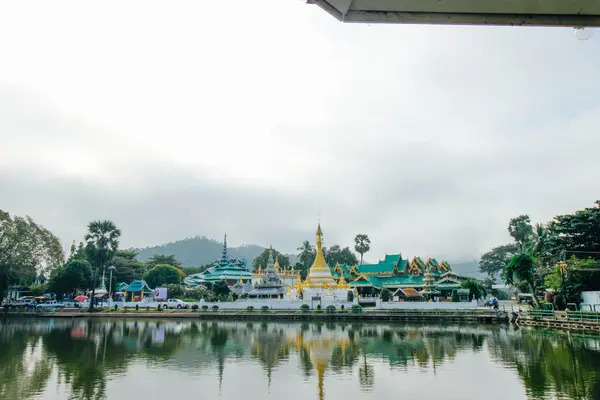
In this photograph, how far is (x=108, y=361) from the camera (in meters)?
18.2

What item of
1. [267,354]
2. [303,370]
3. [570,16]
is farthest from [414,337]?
[570,16]

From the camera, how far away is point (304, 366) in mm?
17016

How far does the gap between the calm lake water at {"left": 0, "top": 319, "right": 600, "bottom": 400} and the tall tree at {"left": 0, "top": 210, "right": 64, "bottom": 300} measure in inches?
710

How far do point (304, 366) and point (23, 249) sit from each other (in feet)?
124

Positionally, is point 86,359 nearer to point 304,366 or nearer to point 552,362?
point 304,366

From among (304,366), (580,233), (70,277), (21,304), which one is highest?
(580,233)

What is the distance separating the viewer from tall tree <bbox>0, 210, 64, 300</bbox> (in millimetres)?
42938

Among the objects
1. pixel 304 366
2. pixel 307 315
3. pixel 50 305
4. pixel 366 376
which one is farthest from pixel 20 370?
pixel 50 305

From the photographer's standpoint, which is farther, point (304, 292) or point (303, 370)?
point (304, 292)

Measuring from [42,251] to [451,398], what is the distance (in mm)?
44638

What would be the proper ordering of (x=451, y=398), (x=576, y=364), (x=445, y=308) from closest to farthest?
(x=451, y=398) → (x=576, y=364) → (x=445, y=308)

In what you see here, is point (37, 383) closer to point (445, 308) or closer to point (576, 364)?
point (576, 364)

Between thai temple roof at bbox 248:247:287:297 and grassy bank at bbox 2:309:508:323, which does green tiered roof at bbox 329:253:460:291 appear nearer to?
thai temple roof at bbox 248:247:287:297

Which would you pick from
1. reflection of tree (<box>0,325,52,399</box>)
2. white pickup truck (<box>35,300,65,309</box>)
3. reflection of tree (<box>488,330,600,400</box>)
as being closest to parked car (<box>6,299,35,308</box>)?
white pickup truck (<box>35,300,65,309</box>)
